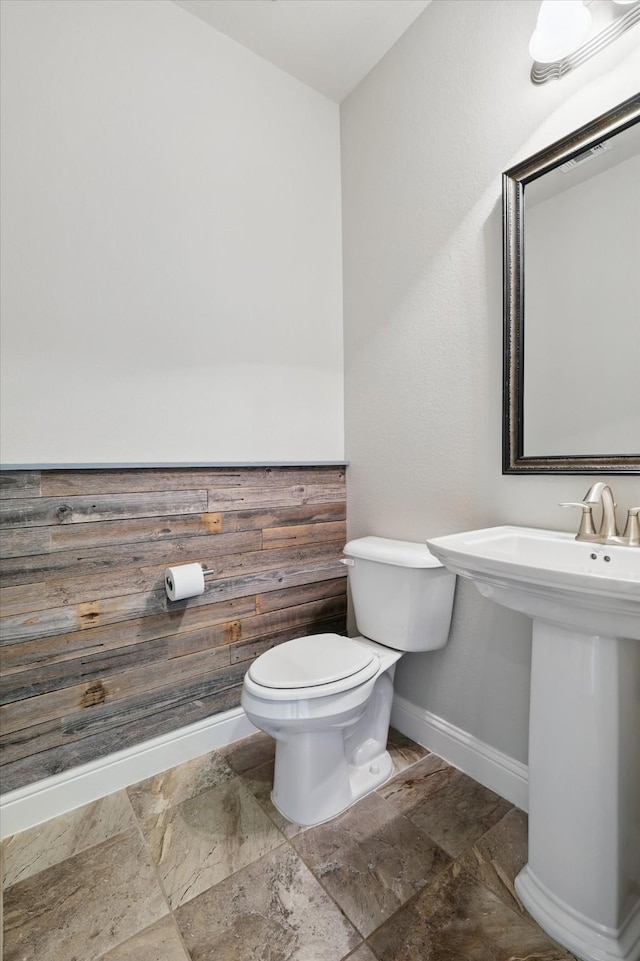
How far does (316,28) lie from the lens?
5.27 ft

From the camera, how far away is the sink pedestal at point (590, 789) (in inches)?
35.1

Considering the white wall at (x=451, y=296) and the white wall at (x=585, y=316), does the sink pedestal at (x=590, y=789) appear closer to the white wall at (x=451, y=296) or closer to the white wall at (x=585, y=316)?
the white wall at (x=451, y=296)

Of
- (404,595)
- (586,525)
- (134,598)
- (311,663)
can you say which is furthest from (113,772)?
(586,525)

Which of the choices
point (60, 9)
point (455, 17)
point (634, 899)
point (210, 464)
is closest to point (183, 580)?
point (210, 464)

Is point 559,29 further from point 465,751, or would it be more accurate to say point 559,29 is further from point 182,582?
point 465,751

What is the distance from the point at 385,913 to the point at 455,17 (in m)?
2.57

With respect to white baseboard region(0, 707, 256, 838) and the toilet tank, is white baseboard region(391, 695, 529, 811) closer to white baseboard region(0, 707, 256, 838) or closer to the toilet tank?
the toilet tank

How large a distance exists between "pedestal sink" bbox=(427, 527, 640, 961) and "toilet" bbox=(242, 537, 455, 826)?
46cm

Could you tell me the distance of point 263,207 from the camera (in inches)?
68.3

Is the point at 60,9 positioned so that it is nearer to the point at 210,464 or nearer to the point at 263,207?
the point at 263,207

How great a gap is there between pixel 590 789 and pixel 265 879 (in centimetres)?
81

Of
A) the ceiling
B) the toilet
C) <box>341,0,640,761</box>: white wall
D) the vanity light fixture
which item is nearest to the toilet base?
the toilet

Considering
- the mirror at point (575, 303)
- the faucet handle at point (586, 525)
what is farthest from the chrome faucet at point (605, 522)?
the mirror at point (575, 303)

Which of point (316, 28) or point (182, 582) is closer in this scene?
point (182, 582)
